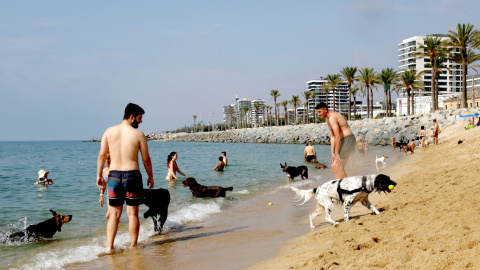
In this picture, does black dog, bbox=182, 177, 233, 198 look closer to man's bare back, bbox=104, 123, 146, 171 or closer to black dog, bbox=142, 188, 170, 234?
black dog, bbox=142, 188, 170, 234

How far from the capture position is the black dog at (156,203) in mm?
6793

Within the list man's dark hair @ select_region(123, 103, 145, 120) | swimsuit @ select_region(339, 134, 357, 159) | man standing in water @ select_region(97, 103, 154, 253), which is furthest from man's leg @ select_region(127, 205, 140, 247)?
swimsuit @ select_region(339, 134, 357, 159)

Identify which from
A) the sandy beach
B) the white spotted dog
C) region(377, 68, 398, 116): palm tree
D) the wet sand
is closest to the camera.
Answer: the sandy beach

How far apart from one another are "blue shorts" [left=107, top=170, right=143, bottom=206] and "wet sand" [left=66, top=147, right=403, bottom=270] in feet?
2.69

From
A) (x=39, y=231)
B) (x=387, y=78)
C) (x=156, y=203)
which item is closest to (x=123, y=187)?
(x=156, y=203)

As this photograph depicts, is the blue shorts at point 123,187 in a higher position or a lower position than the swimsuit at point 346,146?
lower

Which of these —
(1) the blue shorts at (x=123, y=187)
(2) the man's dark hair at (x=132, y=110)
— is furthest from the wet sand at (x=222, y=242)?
(2) the man's dark hair at (x=132, y=110)

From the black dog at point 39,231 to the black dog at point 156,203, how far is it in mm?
1629

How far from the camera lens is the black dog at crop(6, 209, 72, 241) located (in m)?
6.74

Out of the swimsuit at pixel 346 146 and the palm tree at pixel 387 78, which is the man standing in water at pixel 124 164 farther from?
the palm tree at pixel 387 78

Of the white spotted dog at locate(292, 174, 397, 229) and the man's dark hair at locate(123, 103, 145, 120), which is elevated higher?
the man's dark hair at locate(123, 103, 145, 120)

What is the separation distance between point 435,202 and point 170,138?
17037 centimetres

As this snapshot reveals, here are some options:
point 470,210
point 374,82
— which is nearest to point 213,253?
point 470,210

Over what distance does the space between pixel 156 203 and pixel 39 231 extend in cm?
215
